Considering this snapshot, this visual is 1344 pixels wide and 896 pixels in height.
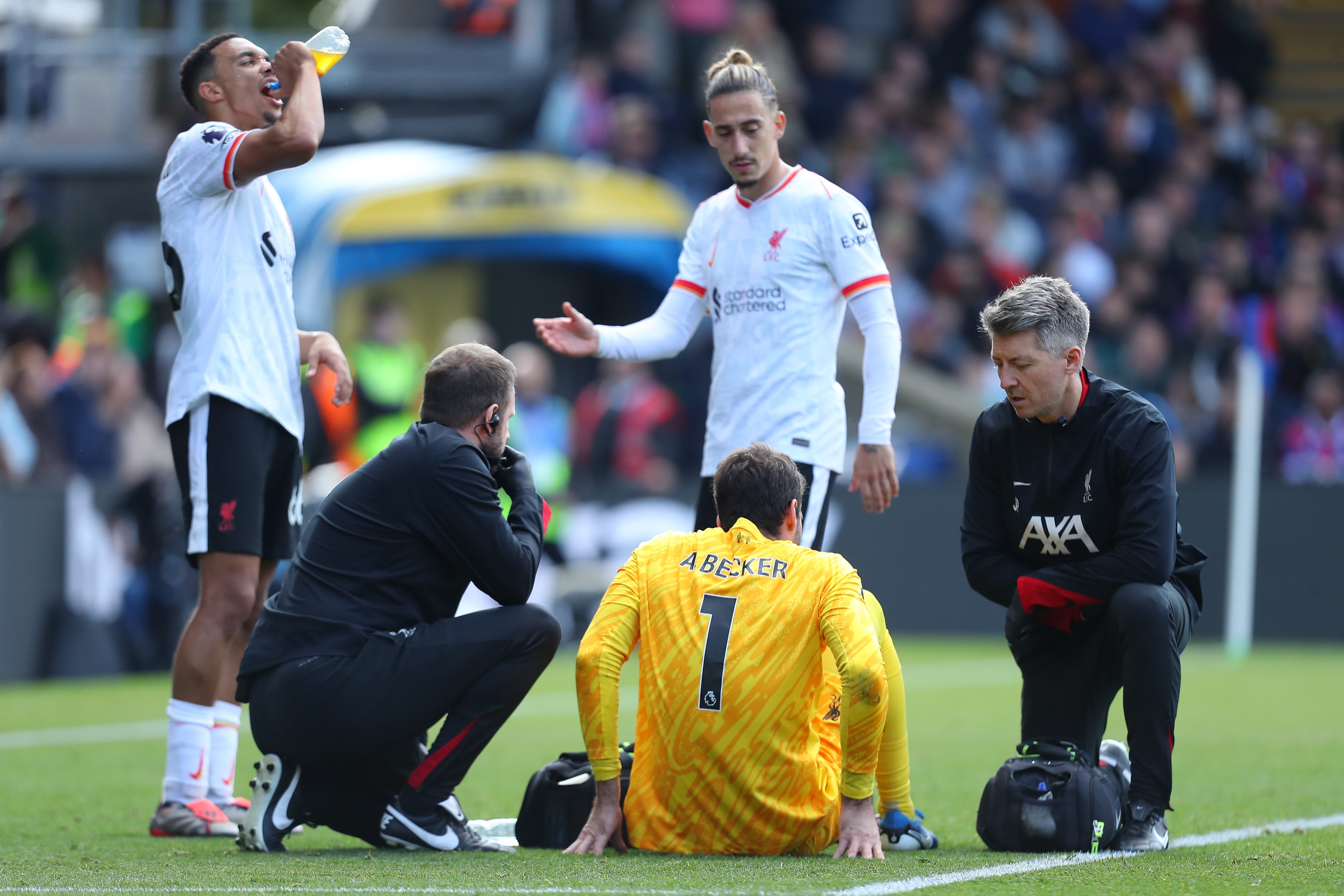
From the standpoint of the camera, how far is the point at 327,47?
5953mm

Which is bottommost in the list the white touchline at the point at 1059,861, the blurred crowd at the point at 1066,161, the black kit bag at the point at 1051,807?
the white touchline at the point at 1059,861

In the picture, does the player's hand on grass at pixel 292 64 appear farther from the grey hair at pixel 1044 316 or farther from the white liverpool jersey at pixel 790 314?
the grey hair at pixel 1044 316

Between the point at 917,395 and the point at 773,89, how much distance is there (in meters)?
10.3

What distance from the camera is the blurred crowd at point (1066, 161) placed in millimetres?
16453

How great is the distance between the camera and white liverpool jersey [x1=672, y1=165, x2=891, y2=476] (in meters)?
5.96

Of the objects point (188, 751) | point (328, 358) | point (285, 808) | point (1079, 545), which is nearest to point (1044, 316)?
point (1079, 545)

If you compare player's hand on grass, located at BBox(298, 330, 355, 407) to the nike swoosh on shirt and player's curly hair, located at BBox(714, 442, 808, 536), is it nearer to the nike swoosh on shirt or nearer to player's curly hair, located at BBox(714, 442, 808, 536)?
the nike swoosh on shirt

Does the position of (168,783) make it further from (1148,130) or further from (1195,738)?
(1148,130)

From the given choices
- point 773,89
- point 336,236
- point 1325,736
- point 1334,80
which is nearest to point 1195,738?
point 1325,736

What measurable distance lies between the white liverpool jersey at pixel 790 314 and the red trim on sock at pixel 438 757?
134 cm

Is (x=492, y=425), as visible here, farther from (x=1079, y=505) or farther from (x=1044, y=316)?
(x=1079, y=505)

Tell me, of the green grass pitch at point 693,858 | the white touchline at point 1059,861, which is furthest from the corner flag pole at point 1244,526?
the white touchline at point 1059,861

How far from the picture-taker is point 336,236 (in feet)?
48.3

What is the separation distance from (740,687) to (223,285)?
234 cm
